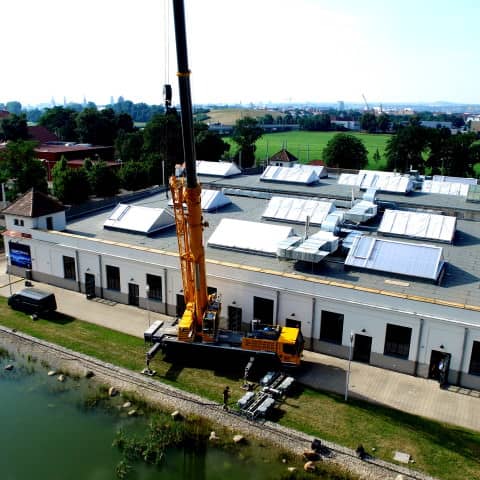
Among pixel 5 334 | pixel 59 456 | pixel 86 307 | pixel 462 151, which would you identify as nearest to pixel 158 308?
pixel 86 307

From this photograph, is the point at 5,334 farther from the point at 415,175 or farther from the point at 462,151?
the point at 462,151

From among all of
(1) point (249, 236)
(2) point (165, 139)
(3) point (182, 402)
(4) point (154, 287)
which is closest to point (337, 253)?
(1) point (249, 236)

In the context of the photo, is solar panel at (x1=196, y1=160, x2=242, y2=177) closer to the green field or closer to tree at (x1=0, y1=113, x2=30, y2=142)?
tree at (x1=0, y1=113, x2=30, y2=142)

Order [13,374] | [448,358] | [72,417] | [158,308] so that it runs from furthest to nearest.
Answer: [158,308] → [13,374] → [448,358] → [72,417]

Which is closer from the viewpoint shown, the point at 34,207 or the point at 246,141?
the point at 34,207

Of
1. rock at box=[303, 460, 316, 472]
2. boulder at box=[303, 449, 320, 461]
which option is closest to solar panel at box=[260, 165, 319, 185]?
boulder at box=[303, 449, 320, 461]

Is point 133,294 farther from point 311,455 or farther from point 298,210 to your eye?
point 311,455
